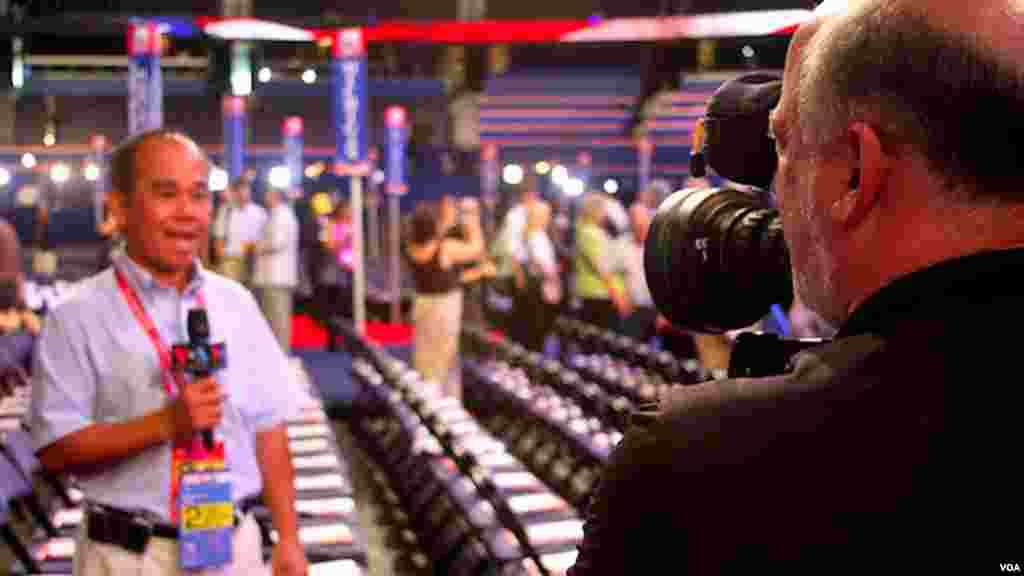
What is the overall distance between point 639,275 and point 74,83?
56.9 feet

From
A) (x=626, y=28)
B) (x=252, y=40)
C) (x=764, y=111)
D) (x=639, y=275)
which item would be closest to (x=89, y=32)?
(x=252, y=40)

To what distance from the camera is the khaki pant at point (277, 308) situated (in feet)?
42.4

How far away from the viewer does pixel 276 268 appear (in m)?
12.9

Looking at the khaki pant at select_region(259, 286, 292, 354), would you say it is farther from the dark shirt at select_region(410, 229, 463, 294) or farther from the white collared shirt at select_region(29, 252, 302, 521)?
the white collared shirt at select_region(29, 252, 302, 521)

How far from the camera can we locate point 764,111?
1232 millimetres

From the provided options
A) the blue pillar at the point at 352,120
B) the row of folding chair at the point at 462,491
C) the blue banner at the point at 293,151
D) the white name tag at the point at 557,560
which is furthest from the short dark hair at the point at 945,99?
the blue banner at the point at 293,151

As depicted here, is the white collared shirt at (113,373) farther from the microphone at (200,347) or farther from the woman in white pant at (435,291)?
the woman in white pant at (435,291)

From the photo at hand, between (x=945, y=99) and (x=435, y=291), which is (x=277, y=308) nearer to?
(x=435, y=291)

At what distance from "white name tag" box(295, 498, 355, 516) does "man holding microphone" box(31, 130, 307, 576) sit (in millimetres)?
2335

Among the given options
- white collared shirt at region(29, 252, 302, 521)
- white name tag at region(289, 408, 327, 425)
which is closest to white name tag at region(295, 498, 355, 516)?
white name tag at region(289, 408, 327, 425)

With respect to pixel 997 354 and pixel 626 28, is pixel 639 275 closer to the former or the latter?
pixel 997 354

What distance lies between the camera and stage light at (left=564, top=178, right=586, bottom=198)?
22484 mm

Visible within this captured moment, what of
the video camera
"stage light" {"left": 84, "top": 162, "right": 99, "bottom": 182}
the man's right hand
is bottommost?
"stage light" {"left": 84, "top": 162, "right": 99, "bottom": 182}

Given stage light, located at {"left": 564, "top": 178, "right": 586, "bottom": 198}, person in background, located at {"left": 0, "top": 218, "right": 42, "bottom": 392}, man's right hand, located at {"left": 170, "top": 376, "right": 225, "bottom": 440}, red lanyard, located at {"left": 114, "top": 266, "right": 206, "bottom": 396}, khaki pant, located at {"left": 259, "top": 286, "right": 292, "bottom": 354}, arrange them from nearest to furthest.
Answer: man's right hand, located at {"left": 170, "top": 376, "right": 225, "bottom": 440}
red lanyard, located at {"left": 114, "top": 266, "right": 206, "bottom": 396}
person in background, located at {"left": 0, "top": 218, "right": 42, "bottom": 392}
khaki pant, located at {"left": 259, "top": 286, "right": 292, "bottom": 354}
stage light, located at {"left": 564, "top": 178, "right": 586, "bottom": 198}
